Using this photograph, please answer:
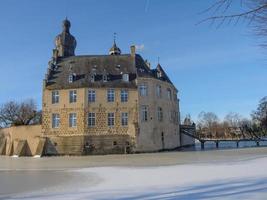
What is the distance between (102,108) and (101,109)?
150mm

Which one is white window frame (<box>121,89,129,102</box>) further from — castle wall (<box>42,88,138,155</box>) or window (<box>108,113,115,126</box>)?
window (<box>108,113,115,126</box>)

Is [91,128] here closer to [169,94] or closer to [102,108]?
[102,108]

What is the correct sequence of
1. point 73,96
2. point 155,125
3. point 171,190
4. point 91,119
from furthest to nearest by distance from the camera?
point 155,125 → point 73,96 → point 91,119 → point 171,190

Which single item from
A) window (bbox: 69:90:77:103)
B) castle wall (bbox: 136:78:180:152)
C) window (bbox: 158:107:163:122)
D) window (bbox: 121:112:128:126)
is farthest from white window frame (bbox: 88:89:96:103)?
window (bbox: 158:107:163:122)

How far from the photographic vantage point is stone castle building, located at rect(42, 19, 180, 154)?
38.1 m

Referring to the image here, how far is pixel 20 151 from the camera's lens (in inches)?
1586


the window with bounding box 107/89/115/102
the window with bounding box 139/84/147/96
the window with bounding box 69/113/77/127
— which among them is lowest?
the window with bounding box 69/113/77/127

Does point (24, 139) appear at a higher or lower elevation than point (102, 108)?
lower

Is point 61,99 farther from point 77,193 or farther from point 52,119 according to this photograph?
point 77,193

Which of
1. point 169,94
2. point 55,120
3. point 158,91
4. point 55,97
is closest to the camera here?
point 55,120

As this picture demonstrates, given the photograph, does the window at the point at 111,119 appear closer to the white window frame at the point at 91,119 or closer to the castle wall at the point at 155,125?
the white window frame at the point at 91,119

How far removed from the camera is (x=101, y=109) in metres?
38.4

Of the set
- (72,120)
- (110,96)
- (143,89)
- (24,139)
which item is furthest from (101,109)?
(24,139)

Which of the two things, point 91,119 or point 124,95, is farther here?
point 124,95
